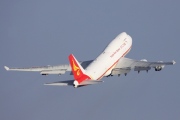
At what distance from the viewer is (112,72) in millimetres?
180250

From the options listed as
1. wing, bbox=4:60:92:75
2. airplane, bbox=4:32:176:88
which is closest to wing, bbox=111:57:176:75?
airplane, bbox=4:32:176:88

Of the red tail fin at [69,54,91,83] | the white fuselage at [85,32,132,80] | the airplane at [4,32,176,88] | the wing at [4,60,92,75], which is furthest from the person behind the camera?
the wing at [4,60,92,75]

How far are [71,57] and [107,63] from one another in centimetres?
1504

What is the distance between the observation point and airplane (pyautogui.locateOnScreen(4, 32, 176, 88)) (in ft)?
544

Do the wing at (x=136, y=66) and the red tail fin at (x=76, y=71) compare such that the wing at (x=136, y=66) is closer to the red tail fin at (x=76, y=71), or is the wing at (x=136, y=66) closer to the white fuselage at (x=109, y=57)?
the white fuselage at (x=109, y=57)

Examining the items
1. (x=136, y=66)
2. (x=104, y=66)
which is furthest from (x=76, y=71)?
(x=136, y=66)

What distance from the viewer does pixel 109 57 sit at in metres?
181

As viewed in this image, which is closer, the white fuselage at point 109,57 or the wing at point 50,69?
the white fuselage at point 109,57

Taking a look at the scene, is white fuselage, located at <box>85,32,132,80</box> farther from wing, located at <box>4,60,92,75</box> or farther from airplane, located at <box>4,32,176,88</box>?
wing, located at <box>4,60,92,75</box>

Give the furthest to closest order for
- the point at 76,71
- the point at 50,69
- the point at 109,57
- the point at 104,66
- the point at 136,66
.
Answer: the point at 109,57 < the point at 136,66 < the point at 50,69 < the point at 104,66 < the point at 76,71

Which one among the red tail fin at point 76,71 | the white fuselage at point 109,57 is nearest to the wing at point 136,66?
the white fuselage at point 109,57

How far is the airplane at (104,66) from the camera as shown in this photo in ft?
544

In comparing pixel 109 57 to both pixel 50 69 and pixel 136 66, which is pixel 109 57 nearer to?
pixel 136 66

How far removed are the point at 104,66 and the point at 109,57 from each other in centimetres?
588
